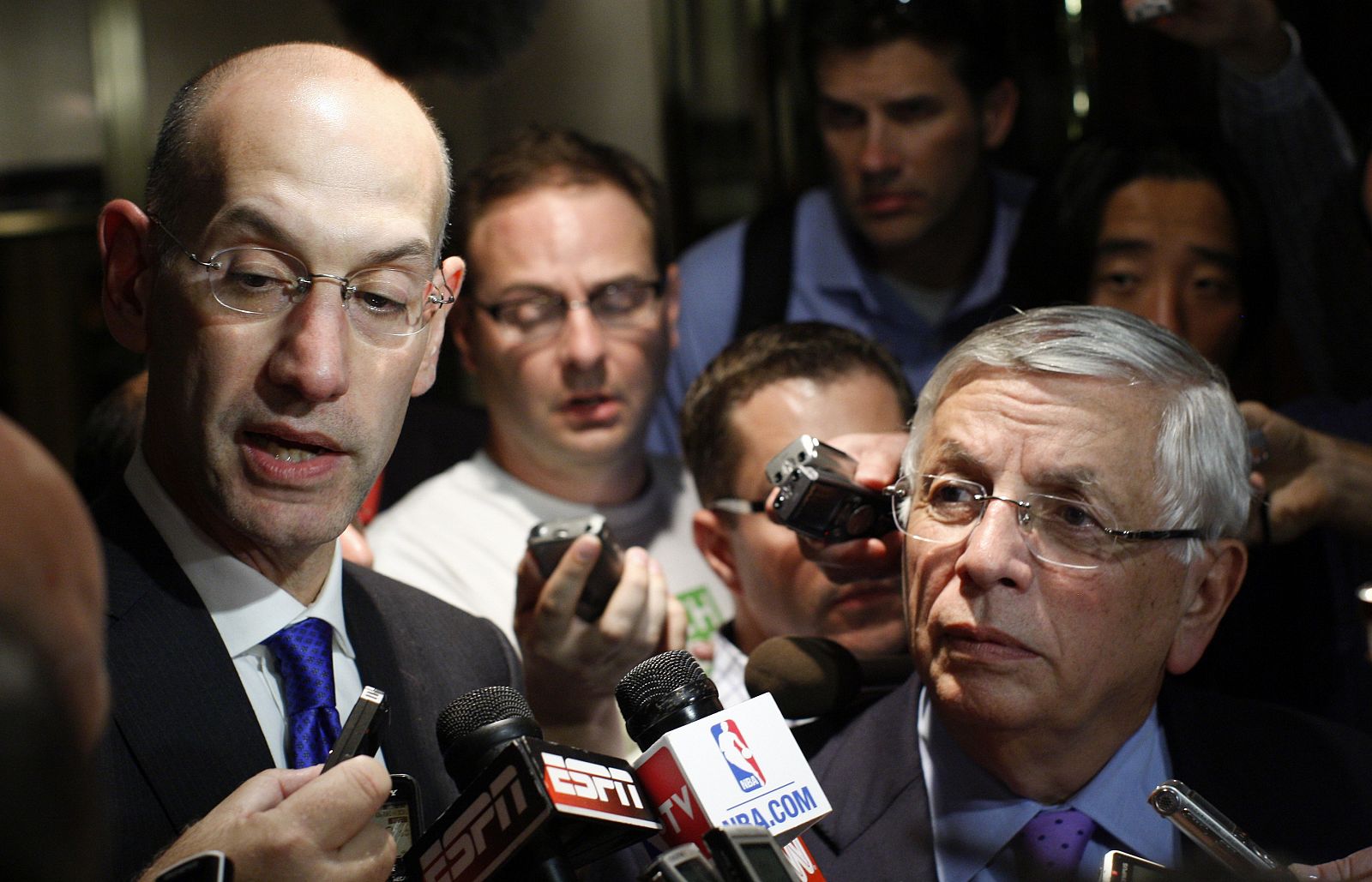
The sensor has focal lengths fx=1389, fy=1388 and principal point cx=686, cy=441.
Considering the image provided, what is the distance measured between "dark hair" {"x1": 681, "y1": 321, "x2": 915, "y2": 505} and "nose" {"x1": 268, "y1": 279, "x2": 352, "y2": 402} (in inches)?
34.9

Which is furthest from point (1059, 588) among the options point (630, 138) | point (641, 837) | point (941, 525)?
point (630, 138)

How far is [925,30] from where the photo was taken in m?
2.53

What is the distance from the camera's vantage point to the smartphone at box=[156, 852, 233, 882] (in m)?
0.91

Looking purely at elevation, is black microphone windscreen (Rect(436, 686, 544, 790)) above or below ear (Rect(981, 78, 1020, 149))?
below

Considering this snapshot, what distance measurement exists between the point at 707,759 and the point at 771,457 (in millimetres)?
898

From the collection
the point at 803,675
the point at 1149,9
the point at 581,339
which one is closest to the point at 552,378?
the point at 581,339

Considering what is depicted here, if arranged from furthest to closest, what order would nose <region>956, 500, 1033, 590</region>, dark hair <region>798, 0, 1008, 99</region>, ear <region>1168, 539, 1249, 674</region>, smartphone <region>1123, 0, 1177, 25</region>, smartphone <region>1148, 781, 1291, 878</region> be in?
dark hair <region>798, 0, 1008, 99</region>
smartphone <region>1123, 0, 1177, 25</region>
ear <region>1168, 539, 1249, 674</region>
nose <region>956, 500, 1033, 590</region>
smartphone <region>1148, 781, 1291, 878</region>

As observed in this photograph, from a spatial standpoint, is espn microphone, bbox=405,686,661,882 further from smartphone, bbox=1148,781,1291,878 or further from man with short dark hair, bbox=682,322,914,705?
man with short dark hair, bbox=682,322,914,705

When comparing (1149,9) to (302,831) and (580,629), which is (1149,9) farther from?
(302,831)

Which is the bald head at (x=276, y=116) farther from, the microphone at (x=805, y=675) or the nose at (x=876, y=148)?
the nose at (x=876, y=148)

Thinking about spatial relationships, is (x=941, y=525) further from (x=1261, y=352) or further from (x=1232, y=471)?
(x=1261, y=352)

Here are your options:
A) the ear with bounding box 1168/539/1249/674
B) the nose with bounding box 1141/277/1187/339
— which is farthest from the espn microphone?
the nose with bounding box 1141/277/1187/339

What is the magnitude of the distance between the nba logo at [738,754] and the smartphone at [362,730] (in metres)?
0.27

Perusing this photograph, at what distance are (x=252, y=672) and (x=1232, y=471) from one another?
1054 mm
